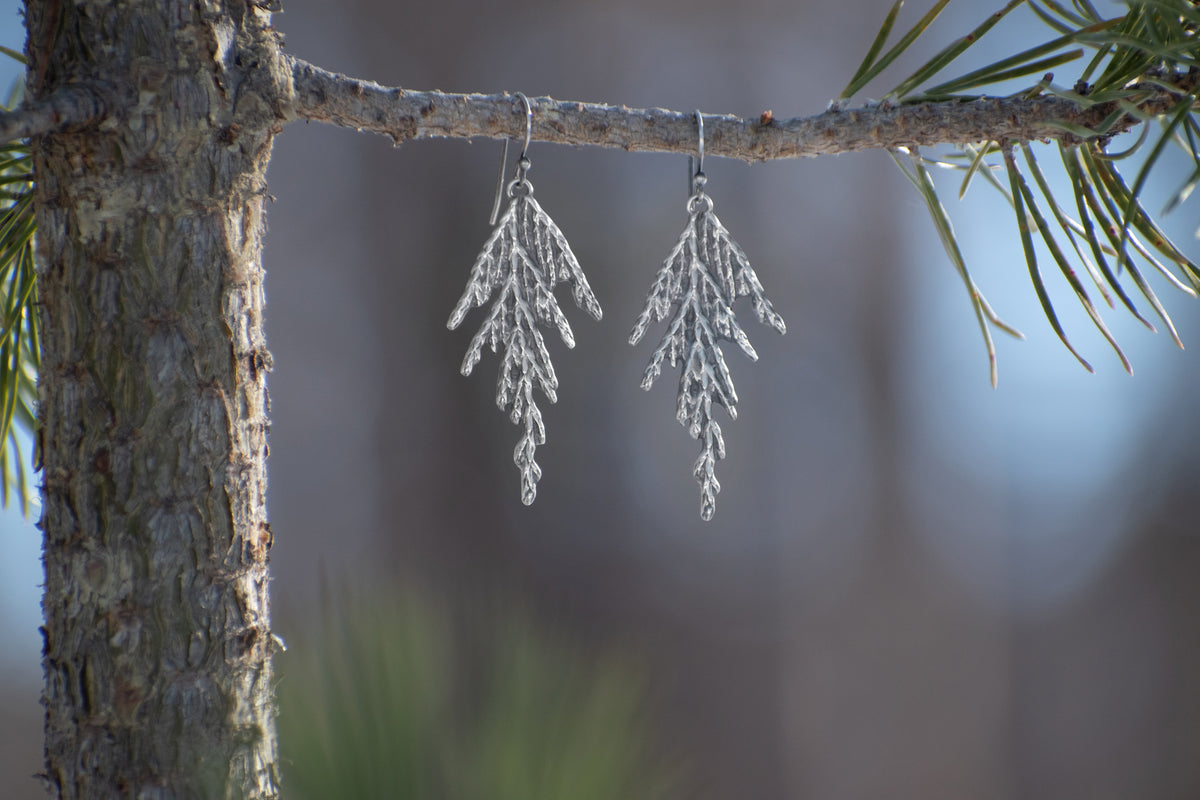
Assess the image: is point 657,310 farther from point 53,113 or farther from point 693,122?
point 53,113

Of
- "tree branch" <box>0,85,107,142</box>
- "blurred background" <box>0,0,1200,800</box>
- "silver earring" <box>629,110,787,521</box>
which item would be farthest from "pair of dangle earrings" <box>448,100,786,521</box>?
"blurred background" <box>0,0,1200,800</box>

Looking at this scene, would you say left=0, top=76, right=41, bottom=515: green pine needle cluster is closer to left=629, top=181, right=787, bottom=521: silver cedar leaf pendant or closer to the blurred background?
left=629, top=181, right=787, bottom=521: silver cedar leaf pendant

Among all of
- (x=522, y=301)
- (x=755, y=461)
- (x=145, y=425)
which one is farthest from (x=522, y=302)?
(x=755, y=461)

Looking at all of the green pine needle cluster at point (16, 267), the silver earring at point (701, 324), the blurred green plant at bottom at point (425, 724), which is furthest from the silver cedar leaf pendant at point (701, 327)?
the green pine needle cluster at point (16, 267)

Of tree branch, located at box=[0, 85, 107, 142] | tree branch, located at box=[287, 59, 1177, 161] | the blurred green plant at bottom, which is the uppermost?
tree branch, located at box=[287, 59, 1177, 161]

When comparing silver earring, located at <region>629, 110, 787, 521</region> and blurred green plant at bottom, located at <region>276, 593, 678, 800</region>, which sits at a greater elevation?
silver earring, located at <region>629, 110, 787, 521</region>

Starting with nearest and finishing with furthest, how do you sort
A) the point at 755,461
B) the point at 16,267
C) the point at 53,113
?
the point at 53,113, the point at 16,267, the point at 755,461

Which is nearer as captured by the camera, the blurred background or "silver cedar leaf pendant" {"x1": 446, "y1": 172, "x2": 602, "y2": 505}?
"silver cedar leaf pendant" {"x1": 446, "y1": 172, "x2": 602, "y2": 505}
